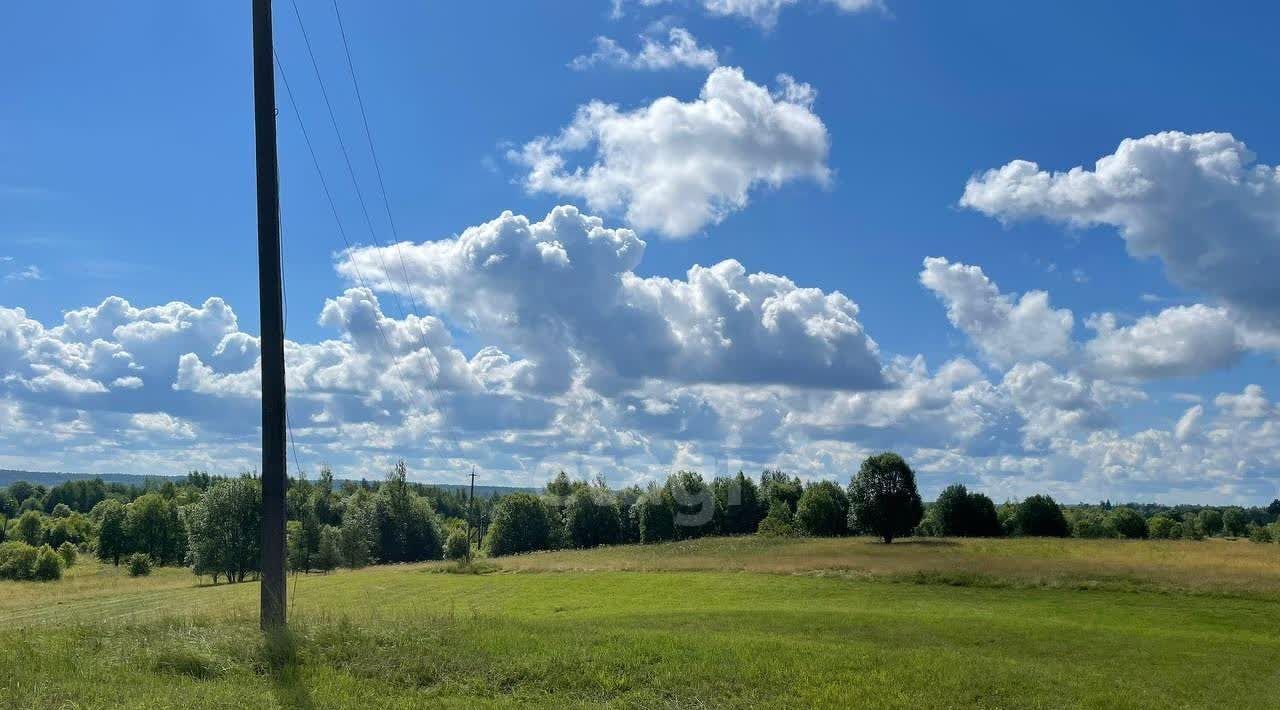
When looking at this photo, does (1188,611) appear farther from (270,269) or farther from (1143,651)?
(270,269)

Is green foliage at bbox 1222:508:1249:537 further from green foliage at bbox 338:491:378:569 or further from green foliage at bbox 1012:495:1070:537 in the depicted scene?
green foliage at bbox 338:491:378:569

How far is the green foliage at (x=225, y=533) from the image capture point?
269ft

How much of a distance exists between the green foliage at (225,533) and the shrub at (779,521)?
186 feet

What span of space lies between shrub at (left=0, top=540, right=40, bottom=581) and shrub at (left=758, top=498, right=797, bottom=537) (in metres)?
80.5

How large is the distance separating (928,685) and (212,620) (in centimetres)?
1334

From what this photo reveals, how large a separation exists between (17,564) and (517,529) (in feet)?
Answer: 189

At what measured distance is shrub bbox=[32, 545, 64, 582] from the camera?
92.6m

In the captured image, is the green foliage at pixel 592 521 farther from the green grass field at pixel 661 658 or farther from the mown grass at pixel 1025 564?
the green grass field at pixel 661 658

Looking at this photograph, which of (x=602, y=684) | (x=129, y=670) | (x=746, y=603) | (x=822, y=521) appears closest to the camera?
(x=129, y=670)

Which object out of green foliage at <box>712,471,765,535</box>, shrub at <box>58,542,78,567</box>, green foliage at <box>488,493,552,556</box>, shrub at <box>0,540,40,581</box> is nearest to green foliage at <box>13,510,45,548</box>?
shrub at <box>58,542,78,567</box>

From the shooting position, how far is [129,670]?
12.8 m

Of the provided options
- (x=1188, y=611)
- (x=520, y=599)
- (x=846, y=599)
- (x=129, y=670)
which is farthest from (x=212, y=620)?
(x=1188, y=611)

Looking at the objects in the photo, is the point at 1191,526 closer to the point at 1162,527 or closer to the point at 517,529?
the point at 1162,527

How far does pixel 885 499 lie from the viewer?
267ft
